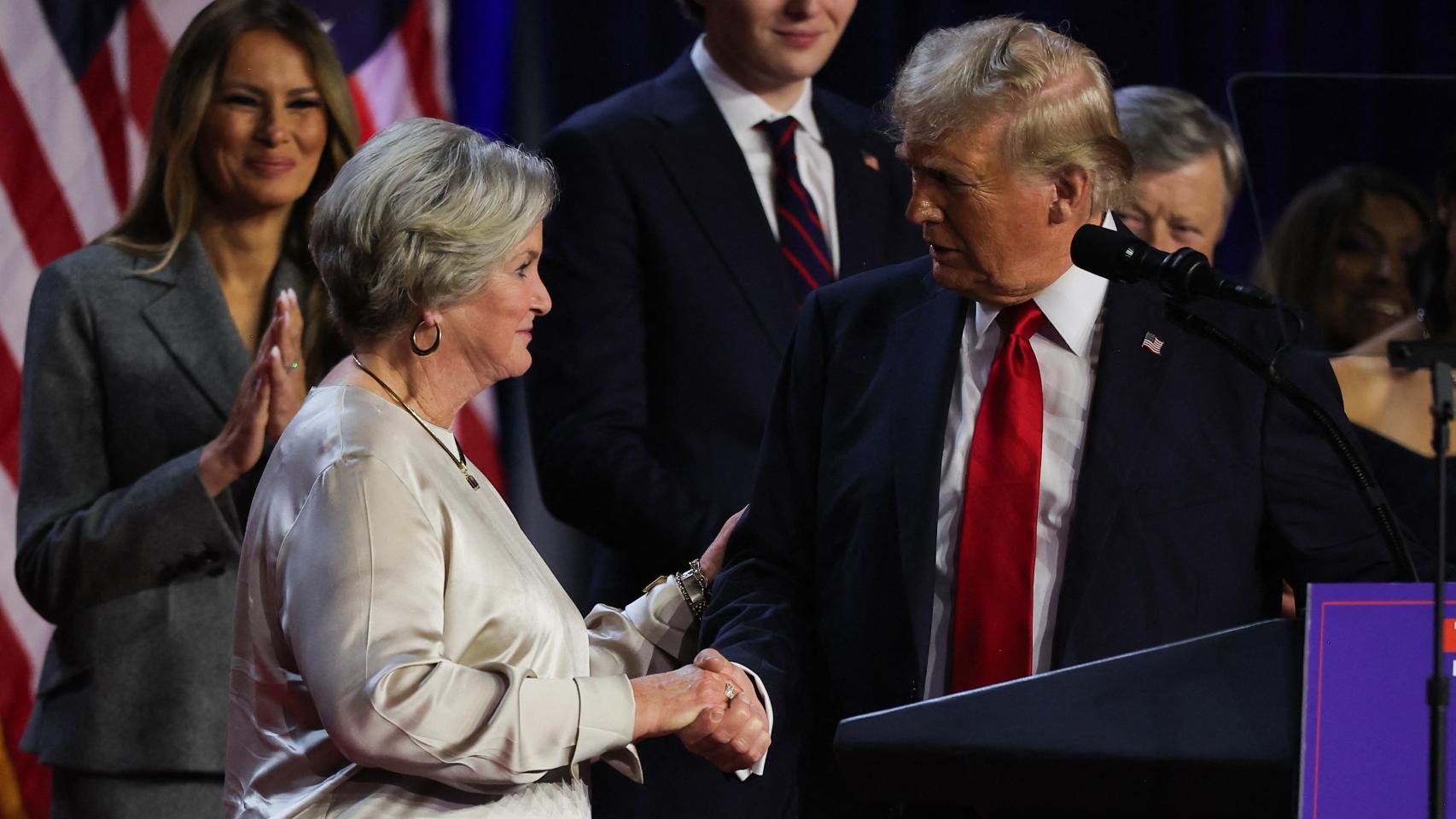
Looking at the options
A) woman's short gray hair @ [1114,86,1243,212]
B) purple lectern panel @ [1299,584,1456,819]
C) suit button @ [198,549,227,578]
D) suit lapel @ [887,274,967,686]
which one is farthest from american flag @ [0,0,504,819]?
purple lectern panel @ [1299,584,1456,819]

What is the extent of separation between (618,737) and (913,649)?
1.24 feet

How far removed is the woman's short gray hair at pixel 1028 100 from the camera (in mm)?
2004

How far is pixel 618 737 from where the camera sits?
177cm

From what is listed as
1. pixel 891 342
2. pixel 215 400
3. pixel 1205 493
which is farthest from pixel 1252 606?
pixel 215 400

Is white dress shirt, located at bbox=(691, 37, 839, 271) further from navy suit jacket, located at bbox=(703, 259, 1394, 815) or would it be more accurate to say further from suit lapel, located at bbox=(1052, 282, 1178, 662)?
suit lapel, located at bbox=(1052, 282, 1178, 662)

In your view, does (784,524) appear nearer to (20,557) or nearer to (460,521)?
(460,521)

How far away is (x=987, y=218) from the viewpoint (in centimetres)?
201

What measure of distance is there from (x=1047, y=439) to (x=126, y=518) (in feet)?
4.49

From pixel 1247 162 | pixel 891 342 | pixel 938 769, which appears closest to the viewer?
pixel 938 769

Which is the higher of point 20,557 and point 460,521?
point 460,521

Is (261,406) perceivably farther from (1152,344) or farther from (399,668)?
(1152,344)

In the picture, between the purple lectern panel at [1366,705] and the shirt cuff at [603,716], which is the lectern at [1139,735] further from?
the shirt cuff at [603,716]

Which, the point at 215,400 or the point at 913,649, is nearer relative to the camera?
the point at 913,649

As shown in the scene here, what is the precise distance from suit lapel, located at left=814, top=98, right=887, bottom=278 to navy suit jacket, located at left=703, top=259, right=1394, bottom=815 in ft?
2.45
